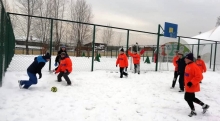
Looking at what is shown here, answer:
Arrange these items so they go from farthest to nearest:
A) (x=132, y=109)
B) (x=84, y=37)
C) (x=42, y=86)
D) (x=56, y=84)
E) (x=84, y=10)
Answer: (x=84, y=10) → (x=84, y=37) → (x=56, y=84) → (x=42, y=86) → (x=132, y=109)

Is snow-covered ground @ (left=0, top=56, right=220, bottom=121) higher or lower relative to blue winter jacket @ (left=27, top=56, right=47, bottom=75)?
lower

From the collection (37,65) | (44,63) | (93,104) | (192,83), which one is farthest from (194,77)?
(37,65)

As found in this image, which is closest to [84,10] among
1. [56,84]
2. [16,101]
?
[56,84]

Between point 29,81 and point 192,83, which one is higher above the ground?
point 192,83

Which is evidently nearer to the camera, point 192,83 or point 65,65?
point 192,83

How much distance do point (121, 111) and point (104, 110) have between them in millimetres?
450

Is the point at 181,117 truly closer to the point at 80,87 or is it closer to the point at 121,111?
the point at 121,111

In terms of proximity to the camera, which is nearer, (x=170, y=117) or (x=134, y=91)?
(x=170, y=117)

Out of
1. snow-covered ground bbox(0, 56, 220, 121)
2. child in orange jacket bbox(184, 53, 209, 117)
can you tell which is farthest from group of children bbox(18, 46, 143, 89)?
child in orange jacket bbox(184, 53, 209, 117)

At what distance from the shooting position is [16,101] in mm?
4703

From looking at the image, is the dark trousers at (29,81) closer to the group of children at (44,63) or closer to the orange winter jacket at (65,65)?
the group of children at (44,63)

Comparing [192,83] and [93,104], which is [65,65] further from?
[192,83]

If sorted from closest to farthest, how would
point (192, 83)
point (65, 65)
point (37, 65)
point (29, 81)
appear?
point (192, 83), point (29, 81), point (37, 65), point (65, 65)

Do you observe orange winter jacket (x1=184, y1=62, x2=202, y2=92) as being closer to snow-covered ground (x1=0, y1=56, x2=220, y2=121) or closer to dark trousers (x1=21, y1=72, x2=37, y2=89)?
snow-covered ground (x1=0, y1=56, x2=220, y2=121)
